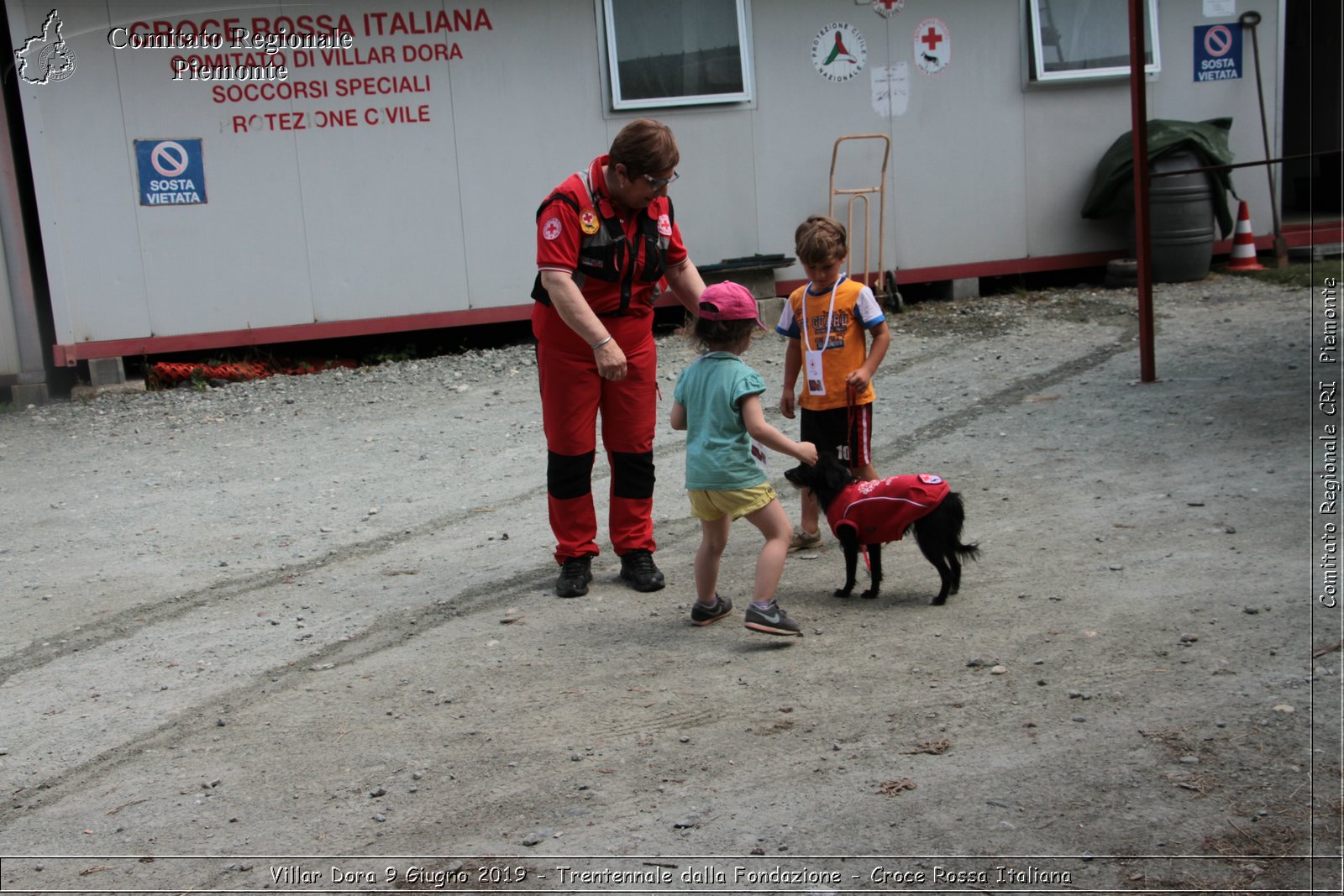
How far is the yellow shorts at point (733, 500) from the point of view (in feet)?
14.3

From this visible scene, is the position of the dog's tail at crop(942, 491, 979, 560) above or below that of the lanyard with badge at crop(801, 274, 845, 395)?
below

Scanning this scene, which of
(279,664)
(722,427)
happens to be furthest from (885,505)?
(279,664)

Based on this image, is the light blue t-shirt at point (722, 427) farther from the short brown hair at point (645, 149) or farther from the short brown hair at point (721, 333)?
the short brown hair at point (645, 149)

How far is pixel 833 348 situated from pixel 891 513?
931 millimetres

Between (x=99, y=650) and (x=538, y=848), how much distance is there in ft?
8.40

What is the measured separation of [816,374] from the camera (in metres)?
5.20

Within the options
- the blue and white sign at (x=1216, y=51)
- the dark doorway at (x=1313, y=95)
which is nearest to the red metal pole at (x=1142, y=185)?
the blue and white sign at (x=1216, y=51)

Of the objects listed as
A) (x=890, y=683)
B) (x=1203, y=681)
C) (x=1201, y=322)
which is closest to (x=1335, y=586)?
(x=1203, y=681)

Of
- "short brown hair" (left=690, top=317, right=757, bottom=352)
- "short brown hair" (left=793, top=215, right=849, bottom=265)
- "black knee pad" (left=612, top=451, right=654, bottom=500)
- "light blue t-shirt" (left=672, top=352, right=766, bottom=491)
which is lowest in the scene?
"black knee pad" (left=612, top=451, right=654, bottom=500)

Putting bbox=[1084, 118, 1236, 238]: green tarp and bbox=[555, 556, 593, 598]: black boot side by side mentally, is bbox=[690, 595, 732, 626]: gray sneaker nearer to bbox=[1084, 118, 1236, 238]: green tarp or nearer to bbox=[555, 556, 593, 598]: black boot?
bbox=[555, 556, 593, 598]: black boot

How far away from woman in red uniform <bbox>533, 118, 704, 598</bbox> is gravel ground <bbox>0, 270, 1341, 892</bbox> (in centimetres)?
31

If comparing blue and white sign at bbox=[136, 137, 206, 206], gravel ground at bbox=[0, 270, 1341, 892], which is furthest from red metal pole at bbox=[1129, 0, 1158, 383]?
blue and white sign at bbox=[136, 137, 206, 206]

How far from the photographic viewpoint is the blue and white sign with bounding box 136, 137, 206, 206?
9.79 meters

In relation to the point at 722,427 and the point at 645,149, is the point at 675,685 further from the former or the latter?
the point at 645,149
